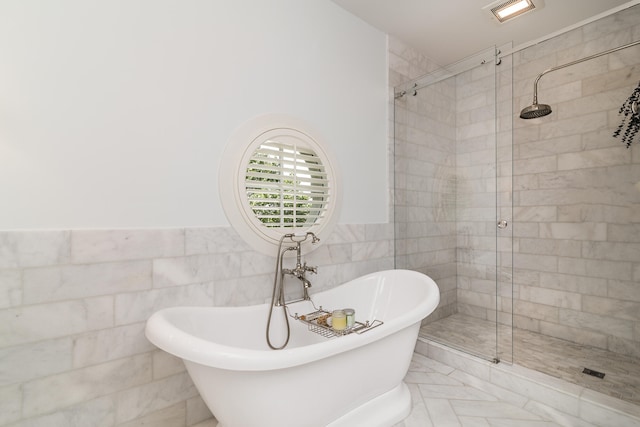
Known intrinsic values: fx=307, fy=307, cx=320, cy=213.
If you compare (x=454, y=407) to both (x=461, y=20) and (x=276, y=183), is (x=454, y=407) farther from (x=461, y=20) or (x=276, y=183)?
(x=461, y=20)

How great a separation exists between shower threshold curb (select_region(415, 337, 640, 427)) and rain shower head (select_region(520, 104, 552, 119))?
200 cm

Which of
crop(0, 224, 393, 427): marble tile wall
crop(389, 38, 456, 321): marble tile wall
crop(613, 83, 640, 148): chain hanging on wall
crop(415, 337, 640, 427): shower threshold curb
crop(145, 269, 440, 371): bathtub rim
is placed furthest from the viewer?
crop(389, 38, 456, 321): marble tile wall

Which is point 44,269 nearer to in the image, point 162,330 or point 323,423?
point 162,330

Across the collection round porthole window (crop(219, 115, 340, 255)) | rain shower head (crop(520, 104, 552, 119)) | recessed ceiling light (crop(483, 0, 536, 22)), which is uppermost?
recessed ceiling light (crop(483, 0, 536, 22))

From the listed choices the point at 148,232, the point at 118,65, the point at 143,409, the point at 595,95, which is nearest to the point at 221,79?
the point at 118,65

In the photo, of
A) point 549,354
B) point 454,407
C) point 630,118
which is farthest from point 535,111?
point 454,407

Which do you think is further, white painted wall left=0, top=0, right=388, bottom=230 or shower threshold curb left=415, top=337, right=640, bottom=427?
shower threshold curb left=415, top=337, right=640, bottom=427

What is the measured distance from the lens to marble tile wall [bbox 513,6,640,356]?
233cm

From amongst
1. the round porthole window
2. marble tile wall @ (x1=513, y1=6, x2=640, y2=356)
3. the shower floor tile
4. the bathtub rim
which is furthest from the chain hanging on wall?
the bathtub rim

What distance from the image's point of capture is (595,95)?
8.26 feet

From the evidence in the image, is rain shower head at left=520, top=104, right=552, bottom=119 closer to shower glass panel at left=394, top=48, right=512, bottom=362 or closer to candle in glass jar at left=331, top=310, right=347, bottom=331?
shower glass panel at left=394, top=48, right=512, bottom=362

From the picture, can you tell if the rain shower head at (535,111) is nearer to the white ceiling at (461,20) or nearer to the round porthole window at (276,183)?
the white ceiling at (461,20)

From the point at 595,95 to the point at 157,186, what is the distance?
334cm

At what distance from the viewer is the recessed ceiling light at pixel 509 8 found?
7.48ft
